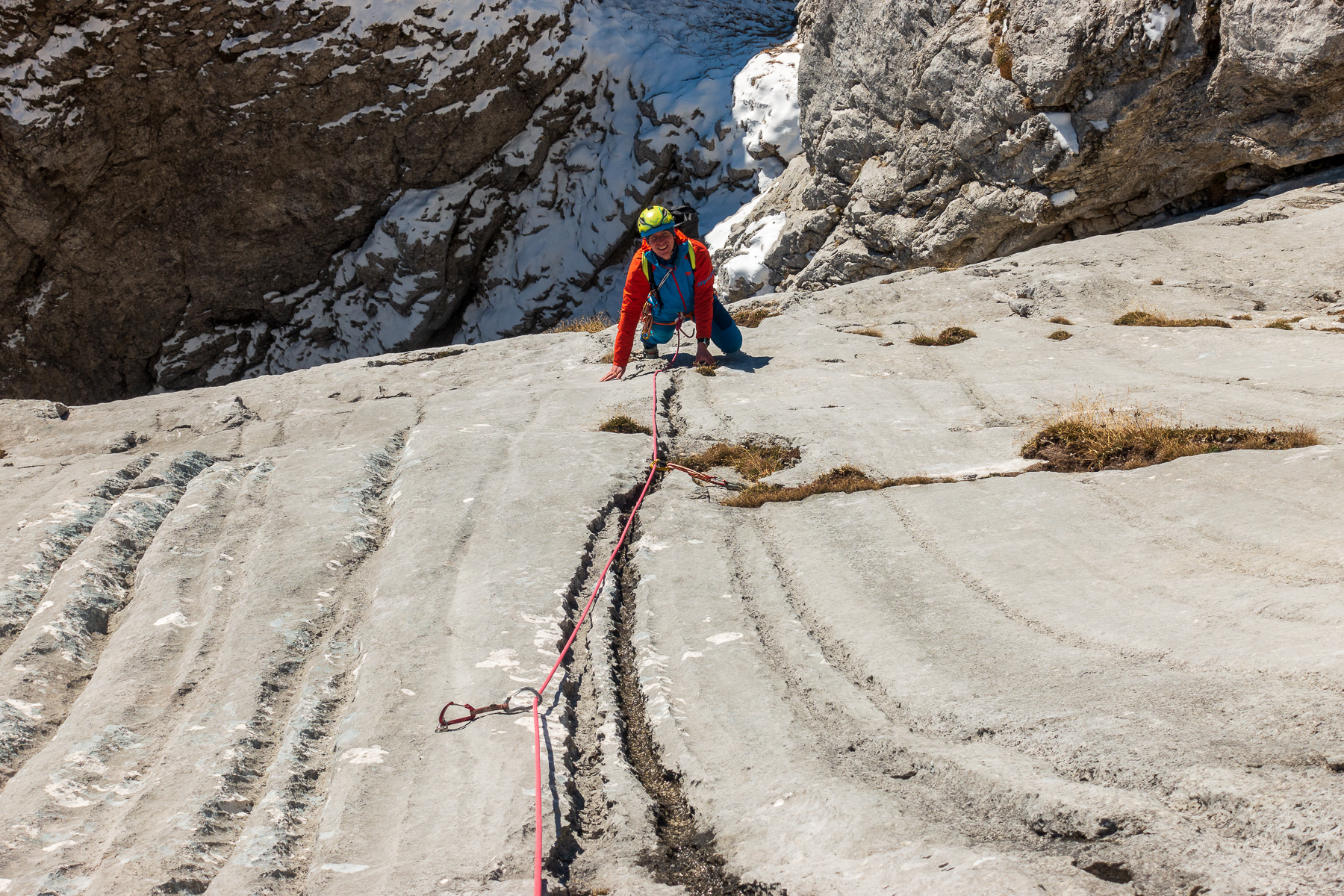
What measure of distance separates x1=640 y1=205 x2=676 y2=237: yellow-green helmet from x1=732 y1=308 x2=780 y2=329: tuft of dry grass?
3442mm

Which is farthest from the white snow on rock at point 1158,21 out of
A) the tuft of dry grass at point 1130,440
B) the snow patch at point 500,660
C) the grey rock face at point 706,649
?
the snow patch at point 500,660

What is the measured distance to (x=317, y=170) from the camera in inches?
1069

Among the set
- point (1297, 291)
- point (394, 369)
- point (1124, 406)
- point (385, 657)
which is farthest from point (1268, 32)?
point (385, 657)

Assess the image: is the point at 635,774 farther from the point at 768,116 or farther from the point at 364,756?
the point at 768,116

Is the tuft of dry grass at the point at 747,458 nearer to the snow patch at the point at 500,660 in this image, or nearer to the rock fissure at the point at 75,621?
the snow patch at the point at 500,660

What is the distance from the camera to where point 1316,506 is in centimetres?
624

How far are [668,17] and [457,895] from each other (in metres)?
32.5

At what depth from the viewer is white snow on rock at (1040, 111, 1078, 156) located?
16.2 meters

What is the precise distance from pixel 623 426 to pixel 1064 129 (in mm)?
11624

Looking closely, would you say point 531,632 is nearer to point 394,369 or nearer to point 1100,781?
point 1100,781

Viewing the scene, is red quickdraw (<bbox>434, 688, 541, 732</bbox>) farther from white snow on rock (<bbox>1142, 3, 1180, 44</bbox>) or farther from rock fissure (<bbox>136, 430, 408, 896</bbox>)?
white snow on rock (<bbox>1142, 3, 1180, 44</bbox>)

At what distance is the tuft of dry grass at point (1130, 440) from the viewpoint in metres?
7.52

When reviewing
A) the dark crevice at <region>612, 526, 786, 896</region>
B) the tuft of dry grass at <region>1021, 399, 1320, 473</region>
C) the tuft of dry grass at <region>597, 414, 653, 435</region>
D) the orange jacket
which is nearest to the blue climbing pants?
the orange jacket

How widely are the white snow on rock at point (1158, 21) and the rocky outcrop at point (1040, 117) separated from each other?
0.02m
